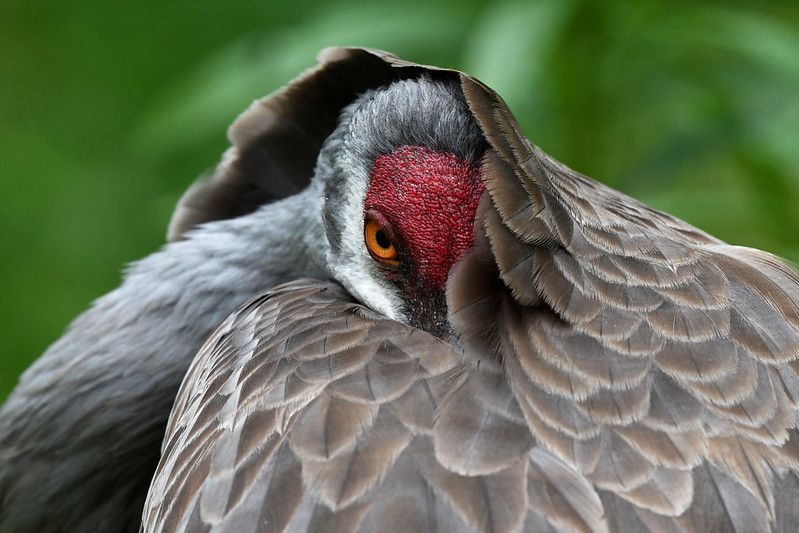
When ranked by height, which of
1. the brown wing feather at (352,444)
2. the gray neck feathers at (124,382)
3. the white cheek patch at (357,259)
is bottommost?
the gray neck feathers at (124,382)

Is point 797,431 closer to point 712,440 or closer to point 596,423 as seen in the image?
point 712,440

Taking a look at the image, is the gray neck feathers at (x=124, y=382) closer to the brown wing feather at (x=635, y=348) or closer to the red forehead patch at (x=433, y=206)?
the red forehead patch at (x=433, y=206)

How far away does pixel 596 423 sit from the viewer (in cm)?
188

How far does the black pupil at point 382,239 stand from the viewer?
252 centimetres

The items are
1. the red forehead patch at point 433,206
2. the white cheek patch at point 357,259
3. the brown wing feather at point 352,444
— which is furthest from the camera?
the white cheek patch at point 357,259

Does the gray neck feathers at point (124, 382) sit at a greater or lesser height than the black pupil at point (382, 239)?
lesser

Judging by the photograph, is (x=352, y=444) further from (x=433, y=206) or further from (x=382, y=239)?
(x=382, y=239)

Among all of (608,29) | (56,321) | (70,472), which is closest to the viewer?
(70,472)

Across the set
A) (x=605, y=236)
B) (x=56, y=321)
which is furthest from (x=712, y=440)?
(x=56, y=321)

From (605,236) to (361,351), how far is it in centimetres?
55

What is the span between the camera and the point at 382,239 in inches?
100

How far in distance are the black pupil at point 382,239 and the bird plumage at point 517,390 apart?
4.1 inches

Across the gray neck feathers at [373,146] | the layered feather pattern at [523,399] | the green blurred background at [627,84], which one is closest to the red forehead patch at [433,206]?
the gray neck feathers at [373,146]

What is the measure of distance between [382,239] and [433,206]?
0.74 feet
